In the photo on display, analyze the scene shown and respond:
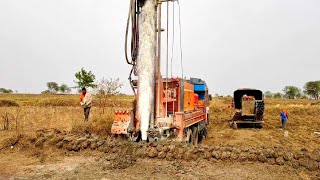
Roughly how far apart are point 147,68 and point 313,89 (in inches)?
3362

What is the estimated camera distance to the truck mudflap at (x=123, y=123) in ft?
26.8

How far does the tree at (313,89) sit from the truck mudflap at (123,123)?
83811 millimetres

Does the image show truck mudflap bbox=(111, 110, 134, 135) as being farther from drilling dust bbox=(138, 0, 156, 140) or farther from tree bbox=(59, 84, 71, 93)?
tree bbox=(59, 84, 71, 93)

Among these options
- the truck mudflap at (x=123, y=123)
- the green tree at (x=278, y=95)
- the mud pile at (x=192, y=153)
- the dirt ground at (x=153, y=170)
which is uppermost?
the green tree at (x=278, y=95)

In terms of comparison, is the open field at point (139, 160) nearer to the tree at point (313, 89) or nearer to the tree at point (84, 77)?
the tree at point (84, 77)

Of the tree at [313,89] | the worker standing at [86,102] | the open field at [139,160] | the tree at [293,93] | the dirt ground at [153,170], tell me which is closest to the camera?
the dirt ground at [153,170]

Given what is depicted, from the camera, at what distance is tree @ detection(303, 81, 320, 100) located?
80812mm

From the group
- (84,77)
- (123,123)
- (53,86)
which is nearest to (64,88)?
(53,86)

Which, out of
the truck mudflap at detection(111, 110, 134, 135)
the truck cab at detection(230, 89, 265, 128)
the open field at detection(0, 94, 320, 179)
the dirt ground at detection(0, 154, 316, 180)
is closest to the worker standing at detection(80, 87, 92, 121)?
the open field at detection(0, 94, 320, 179)

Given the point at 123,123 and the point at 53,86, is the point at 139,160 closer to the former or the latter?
the point at 123,123

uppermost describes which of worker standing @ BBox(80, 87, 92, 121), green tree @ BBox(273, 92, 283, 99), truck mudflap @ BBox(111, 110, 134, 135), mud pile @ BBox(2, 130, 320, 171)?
green tree @ BBox(273, 92, 283, 99)

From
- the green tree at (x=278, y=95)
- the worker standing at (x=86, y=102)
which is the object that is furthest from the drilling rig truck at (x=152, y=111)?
the green tree at (x=278, y=95)

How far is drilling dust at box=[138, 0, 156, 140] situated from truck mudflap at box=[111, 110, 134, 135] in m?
0.31

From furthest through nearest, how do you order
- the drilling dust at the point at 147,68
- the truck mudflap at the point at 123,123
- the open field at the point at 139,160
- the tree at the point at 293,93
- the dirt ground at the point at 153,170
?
the tree at the point at 293,93, the drilling dust at the point at 147,68, the truck mudflap at the point at 123,123, the open field at the point at 139,160, the dirt ground at the point at 153,170
